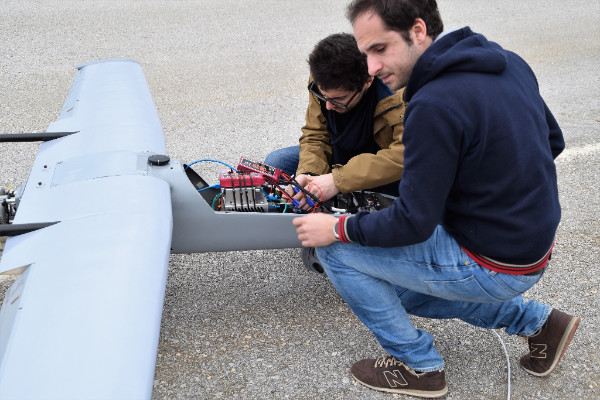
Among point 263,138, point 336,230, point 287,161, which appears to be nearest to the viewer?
point 336,230

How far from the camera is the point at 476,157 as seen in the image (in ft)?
7.14

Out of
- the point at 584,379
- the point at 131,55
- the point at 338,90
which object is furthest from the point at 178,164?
the point at 131,55

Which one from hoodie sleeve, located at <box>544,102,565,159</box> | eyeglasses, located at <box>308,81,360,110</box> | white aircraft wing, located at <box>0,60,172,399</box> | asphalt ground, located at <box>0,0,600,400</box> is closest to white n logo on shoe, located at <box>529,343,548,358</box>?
asphalt ground, located at <box>0,0,600,400</box>

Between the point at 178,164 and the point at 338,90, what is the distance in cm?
82

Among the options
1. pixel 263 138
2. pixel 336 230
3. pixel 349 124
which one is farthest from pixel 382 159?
pixel 263 138

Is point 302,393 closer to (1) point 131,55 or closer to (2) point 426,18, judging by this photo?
(2) point 426,18

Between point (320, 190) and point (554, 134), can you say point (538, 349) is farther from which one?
point (320, 190)

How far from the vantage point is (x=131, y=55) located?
6914 mm

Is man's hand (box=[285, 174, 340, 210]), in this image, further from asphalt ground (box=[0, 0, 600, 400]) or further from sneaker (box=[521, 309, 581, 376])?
sneaker (box=[521, 309, 581, 376])

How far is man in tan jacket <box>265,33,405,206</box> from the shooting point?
2.94 meters

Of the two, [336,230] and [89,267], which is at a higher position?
[336,230]

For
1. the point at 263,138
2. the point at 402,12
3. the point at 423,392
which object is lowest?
the point at 263,138

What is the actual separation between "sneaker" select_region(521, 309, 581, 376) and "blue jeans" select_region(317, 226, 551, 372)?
4 cm

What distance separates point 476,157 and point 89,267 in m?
1.35
